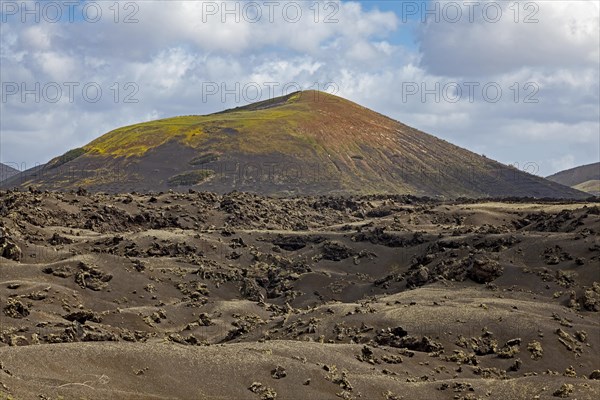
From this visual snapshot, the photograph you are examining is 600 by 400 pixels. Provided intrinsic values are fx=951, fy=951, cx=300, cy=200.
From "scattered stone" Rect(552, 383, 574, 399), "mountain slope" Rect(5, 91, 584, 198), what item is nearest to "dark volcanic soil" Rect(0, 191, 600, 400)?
"scattered stone" Rect(552, 383, 574, 399)

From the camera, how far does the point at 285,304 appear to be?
51281mm

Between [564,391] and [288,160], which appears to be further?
[288,160]

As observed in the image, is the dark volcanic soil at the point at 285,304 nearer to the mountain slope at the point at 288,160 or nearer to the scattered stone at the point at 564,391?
the scattered stone at the point at 564,391

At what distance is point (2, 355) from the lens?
2539 centimetres

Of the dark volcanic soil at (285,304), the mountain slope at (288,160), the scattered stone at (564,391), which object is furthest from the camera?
the mountain slope at (288,160)

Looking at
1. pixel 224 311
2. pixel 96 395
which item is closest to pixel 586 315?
pixel 224 311

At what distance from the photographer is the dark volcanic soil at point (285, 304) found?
28281 mm

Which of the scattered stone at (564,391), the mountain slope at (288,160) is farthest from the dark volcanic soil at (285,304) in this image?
the mountain slope at (288,160)

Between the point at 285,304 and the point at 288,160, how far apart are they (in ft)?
262

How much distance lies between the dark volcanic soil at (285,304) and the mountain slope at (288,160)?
46.9 m

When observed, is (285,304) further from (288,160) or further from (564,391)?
(288,160)

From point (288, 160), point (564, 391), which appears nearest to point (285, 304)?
point (564, 391)

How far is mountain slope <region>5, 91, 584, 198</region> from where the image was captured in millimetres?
Result: 123438

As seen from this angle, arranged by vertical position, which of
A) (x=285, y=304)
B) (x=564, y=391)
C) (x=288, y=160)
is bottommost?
(x=564, y=391)
